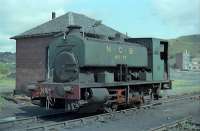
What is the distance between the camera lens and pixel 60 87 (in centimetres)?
1348

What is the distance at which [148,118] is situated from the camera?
14.4m

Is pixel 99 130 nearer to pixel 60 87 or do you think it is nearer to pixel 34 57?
Answer: pixel 60 87

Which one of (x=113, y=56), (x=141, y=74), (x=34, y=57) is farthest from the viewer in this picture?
(x=34, y=57)

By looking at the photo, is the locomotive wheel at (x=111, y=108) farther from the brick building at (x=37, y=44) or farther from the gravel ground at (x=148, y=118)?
the brick building at (x=37, y=44)

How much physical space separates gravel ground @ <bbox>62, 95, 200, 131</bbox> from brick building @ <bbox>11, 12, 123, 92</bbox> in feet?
32.9

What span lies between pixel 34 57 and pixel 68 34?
42.9 feet

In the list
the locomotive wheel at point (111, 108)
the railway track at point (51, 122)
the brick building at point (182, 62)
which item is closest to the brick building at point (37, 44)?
the locomotive wheel at point (111, 108)

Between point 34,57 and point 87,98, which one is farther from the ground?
point 34,57

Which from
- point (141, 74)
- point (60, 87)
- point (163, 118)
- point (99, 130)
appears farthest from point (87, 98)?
point (141, 74)

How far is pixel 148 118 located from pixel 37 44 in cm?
1440

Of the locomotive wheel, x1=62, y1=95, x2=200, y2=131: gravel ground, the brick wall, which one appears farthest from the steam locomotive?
the brick wall

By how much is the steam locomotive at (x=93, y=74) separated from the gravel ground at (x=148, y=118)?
A: 2.80ft

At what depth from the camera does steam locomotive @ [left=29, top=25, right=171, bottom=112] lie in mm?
13508

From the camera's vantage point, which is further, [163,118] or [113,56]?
[113,56]
